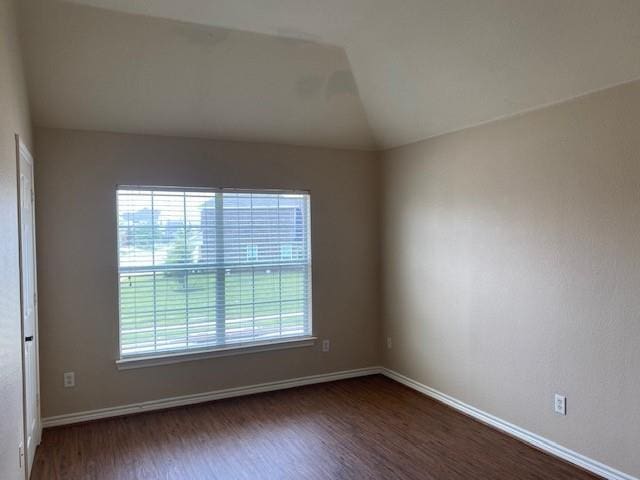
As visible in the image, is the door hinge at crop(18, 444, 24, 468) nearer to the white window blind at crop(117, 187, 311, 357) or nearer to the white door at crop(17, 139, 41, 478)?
the white door at crop(17, 139, 41, 478)

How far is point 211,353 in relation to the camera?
4238mm

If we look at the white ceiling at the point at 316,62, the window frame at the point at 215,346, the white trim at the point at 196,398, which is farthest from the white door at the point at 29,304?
the white ceiling at the point at 316,62

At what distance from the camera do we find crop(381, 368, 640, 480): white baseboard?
2840 millimetres

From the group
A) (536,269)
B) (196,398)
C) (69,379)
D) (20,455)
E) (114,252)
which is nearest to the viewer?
(20,455)

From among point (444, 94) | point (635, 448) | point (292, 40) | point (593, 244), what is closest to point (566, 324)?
point (593, 244)

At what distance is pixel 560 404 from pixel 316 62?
3.02 m

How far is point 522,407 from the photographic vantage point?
3381 mm

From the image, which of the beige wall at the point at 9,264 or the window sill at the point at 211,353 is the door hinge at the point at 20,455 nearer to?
the beige wall at the point at 9,264

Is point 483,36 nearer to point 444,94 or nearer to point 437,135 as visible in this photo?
point 444,94

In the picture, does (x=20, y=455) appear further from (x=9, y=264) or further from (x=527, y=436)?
(x=527, y=436)

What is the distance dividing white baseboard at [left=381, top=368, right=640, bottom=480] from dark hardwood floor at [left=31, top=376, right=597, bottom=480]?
0.07 metres

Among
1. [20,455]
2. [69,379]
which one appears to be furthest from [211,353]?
[20,455]

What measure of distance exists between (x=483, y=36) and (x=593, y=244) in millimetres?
1434

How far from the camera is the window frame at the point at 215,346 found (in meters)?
3.90
